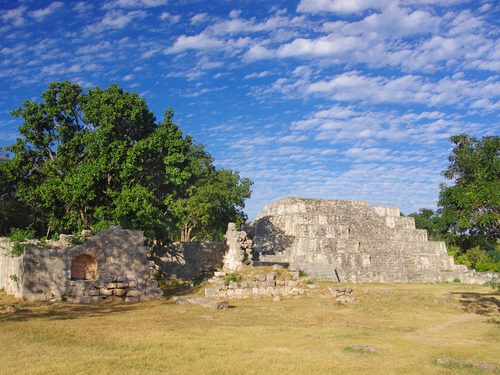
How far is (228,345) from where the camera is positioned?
712 centimetres

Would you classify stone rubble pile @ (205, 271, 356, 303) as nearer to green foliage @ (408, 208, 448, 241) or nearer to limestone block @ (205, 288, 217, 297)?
limestone block @ (205, 288, 217, 297)

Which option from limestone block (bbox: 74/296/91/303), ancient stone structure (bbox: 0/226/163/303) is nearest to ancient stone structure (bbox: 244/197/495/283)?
ancient stone structure (bbox: 0/226/163/303)

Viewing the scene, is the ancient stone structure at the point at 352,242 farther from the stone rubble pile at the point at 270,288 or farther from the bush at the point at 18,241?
the bush at the point at 18,241

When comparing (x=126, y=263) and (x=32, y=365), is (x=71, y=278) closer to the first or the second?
(x=126, y=263)

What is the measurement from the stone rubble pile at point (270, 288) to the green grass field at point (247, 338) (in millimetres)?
1676

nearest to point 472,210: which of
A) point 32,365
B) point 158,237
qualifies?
point 158,237

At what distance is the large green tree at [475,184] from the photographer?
18.0 metres

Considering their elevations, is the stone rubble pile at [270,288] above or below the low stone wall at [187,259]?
below

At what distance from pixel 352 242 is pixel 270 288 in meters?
14.9

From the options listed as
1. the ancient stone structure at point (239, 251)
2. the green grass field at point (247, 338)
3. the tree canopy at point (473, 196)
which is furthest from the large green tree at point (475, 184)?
the ancient stone structure at point (239, 251)

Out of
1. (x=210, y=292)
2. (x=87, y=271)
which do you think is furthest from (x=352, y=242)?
(x=87, y=271)

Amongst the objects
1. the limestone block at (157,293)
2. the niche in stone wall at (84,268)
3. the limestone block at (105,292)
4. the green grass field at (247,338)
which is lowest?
the green grass field at (247,338)

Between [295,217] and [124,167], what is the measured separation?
15959 millimetres

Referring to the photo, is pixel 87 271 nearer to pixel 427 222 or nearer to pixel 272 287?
pixel 272 287
